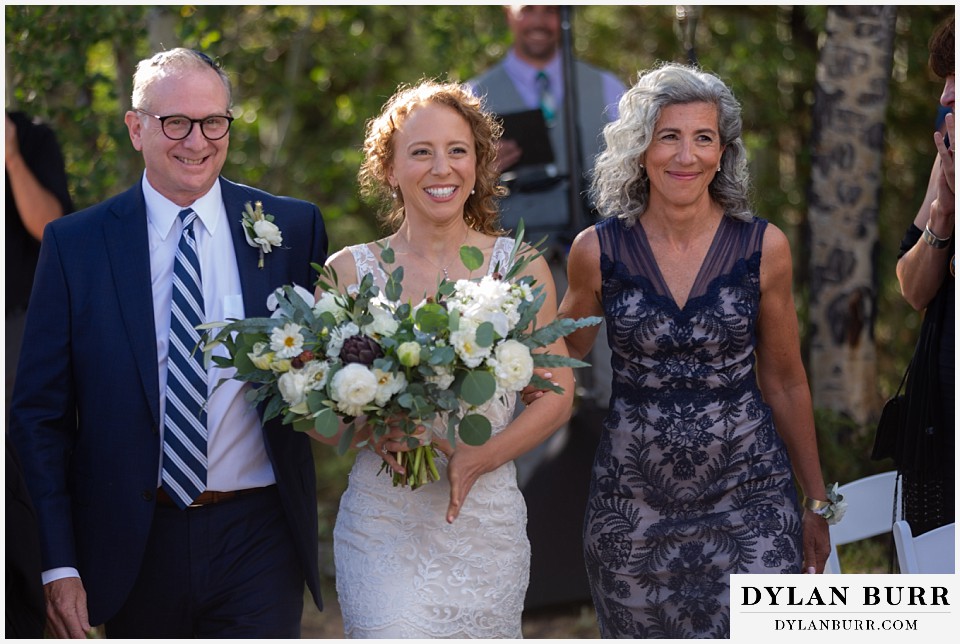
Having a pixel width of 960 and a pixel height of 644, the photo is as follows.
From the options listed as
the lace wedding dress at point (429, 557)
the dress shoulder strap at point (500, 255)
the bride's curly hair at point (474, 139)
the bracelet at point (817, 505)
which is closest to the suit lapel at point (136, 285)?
the lace wedding dress at point (429, 557)

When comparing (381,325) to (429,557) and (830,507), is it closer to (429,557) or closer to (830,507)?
(429,557)

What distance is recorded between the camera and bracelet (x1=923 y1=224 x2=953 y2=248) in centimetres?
402

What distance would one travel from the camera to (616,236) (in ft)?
13.1

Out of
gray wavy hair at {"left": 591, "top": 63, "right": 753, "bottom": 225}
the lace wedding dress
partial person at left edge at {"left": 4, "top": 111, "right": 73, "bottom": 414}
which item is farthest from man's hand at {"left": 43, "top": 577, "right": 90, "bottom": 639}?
partial person at left edge at {"left": 4, "top": 111, "right": 73, "bottom": 414}

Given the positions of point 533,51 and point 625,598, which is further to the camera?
point 533,51

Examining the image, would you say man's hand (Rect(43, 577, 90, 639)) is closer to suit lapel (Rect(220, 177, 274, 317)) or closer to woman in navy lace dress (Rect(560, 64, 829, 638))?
suit lapel (Rect(220, 177, 274, 317))

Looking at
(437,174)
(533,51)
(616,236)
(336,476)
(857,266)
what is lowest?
(336,476)

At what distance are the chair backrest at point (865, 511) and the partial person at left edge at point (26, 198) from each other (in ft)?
11.3

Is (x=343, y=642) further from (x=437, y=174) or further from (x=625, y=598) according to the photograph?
(x=437, y=174)

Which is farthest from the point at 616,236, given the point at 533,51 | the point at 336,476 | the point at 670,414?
the point at 336,476

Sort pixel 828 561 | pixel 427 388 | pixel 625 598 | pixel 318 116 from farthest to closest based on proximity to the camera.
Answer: pixel 318 116 → pixel 828 561 → pixel 625 598 → pixel 427 388

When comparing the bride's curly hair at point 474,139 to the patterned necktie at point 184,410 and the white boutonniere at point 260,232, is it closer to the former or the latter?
the white boutonniere at point 260,232

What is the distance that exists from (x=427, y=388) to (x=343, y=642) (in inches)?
34.6

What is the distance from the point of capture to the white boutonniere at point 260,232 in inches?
148
